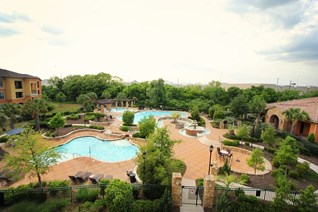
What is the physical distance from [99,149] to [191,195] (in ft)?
40.5

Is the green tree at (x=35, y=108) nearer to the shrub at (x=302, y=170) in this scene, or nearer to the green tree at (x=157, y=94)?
the green tree at (x=157, y=94)

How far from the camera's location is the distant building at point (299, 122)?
2209 cm

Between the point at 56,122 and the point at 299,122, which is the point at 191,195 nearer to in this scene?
the point at 56,122

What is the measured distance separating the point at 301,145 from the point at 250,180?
11.3 meters

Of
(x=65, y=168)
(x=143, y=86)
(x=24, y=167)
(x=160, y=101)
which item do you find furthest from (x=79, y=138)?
(x=143, y=86)

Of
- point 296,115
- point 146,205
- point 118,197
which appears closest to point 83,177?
point 118,197

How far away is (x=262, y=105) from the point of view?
2650 cm

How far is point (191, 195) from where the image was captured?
10.7 meters

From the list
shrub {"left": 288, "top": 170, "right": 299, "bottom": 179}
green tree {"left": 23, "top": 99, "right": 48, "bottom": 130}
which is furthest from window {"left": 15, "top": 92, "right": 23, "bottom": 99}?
shrub {"left": 288, "top": 170, "right": 299, "bottom": 179}

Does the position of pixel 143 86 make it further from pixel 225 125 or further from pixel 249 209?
pixel 249 209

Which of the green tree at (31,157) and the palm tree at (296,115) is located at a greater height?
the palm tree at (296,115)

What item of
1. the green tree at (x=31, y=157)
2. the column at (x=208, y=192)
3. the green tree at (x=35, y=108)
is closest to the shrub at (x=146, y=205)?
the column at (x=208, y=192)

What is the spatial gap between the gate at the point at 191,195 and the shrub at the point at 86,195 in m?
4.92

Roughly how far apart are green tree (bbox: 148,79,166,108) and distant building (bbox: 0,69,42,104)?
81.4 feet
